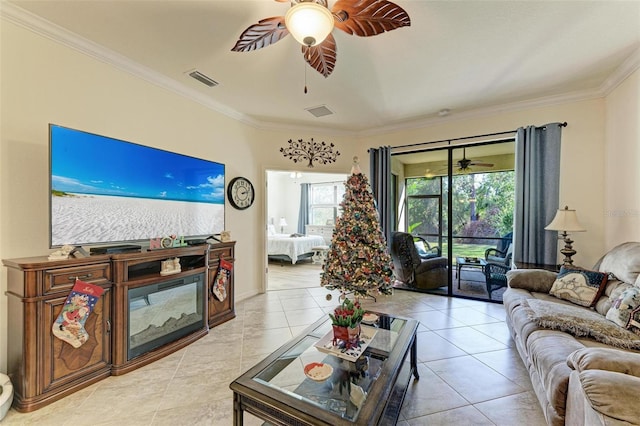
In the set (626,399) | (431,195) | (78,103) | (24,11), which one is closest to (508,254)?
(431,195)

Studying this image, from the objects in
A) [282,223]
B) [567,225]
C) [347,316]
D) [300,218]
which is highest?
[567,225]

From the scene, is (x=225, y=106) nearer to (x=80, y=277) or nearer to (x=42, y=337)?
(x=80, y=277)

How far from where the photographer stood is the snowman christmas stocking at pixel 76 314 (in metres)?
1.87

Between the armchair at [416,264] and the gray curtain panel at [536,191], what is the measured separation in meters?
1.12

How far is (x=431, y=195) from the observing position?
4.63 m

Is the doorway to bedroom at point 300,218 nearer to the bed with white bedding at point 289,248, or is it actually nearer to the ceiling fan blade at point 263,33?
the bed with white bedding at point 289,248

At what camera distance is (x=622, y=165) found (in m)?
2.87

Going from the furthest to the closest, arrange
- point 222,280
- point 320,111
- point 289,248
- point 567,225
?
point 289,248 < point 320,111 < point 222,280 < point 567,225

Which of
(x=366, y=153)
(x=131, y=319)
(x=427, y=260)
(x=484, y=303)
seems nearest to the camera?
(x=131, y=319)

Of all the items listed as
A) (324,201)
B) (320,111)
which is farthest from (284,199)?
(320,111)

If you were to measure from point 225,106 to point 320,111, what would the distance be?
4.41 feet

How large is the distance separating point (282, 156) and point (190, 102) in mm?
1619

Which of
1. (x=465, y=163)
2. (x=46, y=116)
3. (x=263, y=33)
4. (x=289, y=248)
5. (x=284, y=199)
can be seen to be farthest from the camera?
(x=284, y=199)

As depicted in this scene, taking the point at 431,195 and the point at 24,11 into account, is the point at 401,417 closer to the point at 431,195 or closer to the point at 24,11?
the point at 431,195
